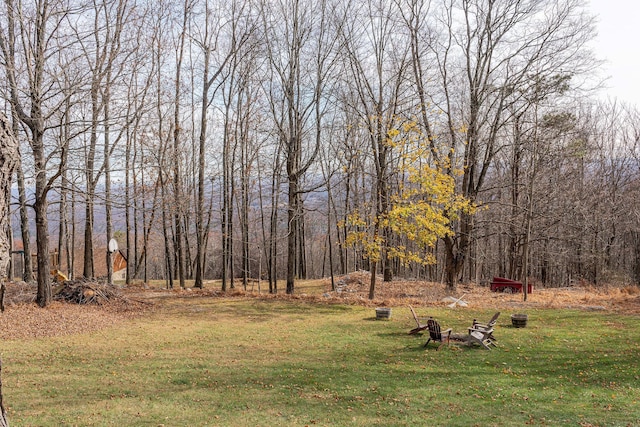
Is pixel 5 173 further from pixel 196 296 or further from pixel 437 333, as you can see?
pixel 196 296

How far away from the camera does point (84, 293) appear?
14.4 metres

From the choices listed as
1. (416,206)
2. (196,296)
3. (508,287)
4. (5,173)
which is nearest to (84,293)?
(196,296)

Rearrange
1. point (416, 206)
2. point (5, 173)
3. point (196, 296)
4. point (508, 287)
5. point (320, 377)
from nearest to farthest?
point (5, 173), point (320, 377), point (416, 206), point (196, 296), point (508, 287)

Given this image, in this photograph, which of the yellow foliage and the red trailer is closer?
the yellow foliage

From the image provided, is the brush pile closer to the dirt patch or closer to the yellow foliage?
the dirt patch

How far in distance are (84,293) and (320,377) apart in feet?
33.6

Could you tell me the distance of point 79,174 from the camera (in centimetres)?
1558

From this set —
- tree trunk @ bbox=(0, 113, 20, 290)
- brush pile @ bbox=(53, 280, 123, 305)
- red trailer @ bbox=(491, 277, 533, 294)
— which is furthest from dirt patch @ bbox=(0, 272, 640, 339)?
tree trunk @ bbox=(0, 113, 20, 290)

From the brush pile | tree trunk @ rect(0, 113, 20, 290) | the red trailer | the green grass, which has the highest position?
tree trunk @ rect(0, 113, 20, 290)

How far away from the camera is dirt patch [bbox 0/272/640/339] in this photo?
36.2ft

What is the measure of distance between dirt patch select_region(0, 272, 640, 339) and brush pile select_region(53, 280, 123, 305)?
0.32 metres

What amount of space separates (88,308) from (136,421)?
30.3 feet

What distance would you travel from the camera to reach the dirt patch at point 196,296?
36.2 ft

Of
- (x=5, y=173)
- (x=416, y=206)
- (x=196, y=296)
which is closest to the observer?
(x=5, y=173)
